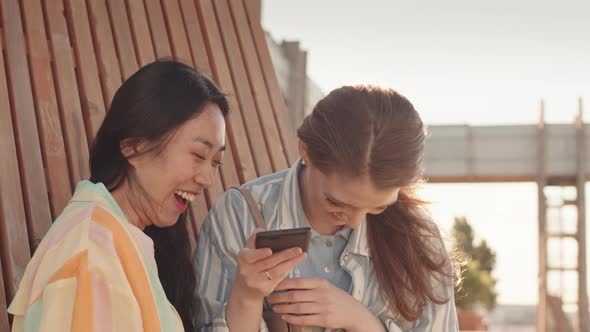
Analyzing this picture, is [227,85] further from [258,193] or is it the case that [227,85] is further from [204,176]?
[204,176]

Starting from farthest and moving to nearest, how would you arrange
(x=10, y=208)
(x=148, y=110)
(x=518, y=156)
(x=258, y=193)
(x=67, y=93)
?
(x=518, y=156)
(x=67, y=93)
(x=258, y=193)
(x=10, y=208)
(x=148, y=110)

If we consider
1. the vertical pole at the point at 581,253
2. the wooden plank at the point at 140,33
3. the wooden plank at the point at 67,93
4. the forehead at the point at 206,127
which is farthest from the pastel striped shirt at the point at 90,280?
the vertical pole at the point at 581,253

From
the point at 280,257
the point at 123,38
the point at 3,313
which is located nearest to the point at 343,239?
the point at 280,257

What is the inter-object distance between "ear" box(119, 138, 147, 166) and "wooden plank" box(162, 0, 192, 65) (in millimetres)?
1322

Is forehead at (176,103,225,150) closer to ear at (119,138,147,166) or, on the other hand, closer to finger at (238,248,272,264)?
ear at (119,138,147,166)

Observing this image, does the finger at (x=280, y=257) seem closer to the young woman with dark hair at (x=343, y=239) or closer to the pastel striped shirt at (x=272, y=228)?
the young woman with dark hair at (x=343, y=239)

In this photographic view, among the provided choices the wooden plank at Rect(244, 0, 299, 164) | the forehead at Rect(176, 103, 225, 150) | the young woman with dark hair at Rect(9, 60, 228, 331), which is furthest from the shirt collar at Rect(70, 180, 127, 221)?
the wooden plank at Rect(244, 0, 299, 164)

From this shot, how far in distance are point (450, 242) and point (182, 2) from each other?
160cm

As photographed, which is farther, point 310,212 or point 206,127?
point 310,212

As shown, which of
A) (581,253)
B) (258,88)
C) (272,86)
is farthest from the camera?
(581,253)

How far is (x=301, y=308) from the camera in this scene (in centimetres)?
256

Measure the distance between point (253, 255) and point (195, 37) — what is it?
67.8 inches

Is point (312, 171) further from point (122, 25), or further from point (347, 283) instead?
point (122, 25)

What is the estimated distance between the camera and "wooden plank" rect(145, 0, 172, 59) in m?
3.67
